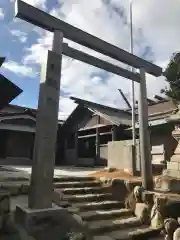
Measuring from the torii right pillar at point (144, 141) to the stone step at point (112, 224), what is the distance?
1157 millimetres

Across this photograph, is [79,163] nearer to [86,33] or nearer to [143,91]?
[143,91]

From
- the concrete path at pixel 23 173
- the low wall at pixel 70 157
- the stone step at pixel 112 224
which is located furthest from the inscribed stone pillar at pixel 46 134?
the low wall at pixel 70 157

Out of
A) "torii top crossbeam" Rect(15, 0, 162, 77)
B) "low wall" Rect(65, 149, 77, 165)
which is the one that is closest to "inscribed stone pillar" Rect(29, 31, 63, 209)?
"torii top crossbeam" Rect(15, 0, 162, 77)

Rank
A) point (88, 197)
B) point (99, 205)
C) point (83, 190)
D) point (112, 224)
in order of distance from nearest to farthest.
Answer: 1. point (112, 224)
2. point (99, 205)
3. point (88, 197)
4. point (83, 190)

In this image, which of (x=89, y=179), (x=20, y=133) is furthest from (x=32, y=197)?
(x=20, y=133)

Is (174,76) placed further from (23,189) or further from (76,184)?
(23,189)

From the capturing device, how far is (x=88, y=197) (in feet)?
21.6

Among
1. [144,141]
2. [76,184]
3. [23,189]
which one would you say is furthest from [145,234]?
[23,189]

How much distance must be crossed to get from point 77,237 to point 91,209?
2477mm

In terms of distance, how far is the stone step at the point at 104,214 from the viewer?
5668 mm

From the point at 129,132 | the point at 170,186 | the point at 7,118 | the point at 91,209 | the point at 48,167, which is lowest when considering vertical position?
the point at 91,209

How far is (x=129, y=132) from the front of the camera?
1623cm

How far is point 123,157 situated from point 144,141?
3024mm

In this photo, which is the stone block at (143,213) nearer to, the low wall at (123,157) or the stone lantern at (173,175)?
the stone lantern at (173,175)
